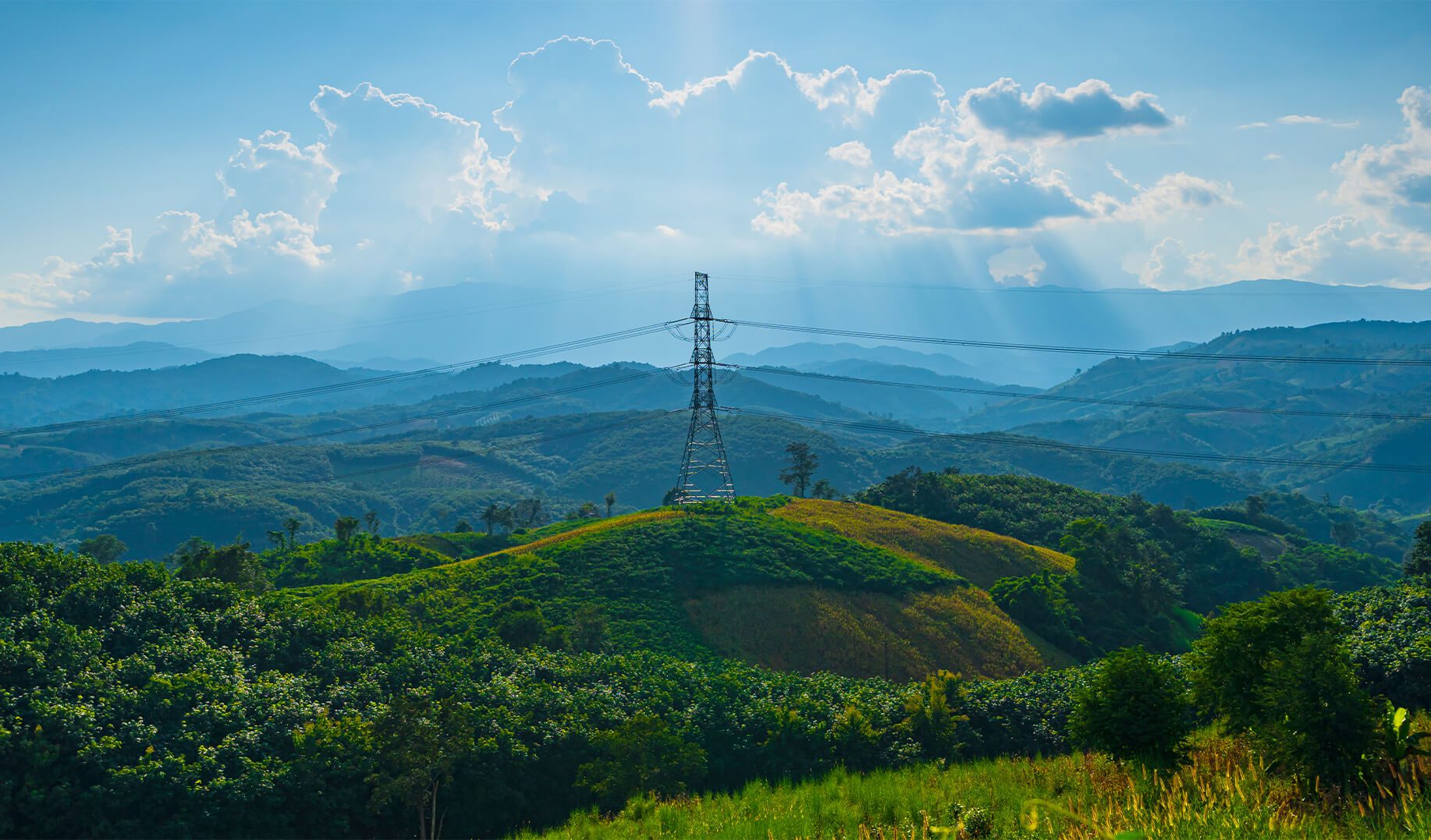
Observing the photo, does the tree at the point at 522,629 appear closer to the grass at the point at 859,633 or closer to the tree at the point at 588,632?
A: the tree at the point at 588,632

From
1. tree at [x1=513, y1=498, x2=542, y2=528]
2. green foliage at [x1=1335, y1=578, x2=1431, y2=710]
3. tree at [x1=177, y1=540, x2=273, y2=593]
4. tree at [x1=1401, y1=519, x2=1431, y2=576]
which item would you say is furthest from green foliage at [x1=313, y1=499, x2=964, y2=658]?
tree at [x1=513, y1=498, x2=542, y2=528]

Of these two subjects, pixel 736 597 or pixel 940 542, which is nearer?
pixel 736 597

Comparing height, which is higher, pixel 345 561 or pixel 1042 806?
pixel 1042 806

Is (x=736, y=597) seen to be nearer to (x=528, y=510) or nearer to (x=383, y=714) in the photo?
(x=383, y=714)

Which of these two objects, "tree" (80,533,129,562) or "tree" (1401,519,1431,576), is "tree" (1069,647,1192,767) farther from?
"tree" (80,533,129,562)

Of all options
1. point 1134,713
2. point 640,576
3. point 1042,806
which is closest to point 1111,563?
point 640,576

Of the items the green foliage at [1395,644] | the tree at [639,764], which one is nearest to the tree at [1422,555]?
the green foliage at [1395,644]
